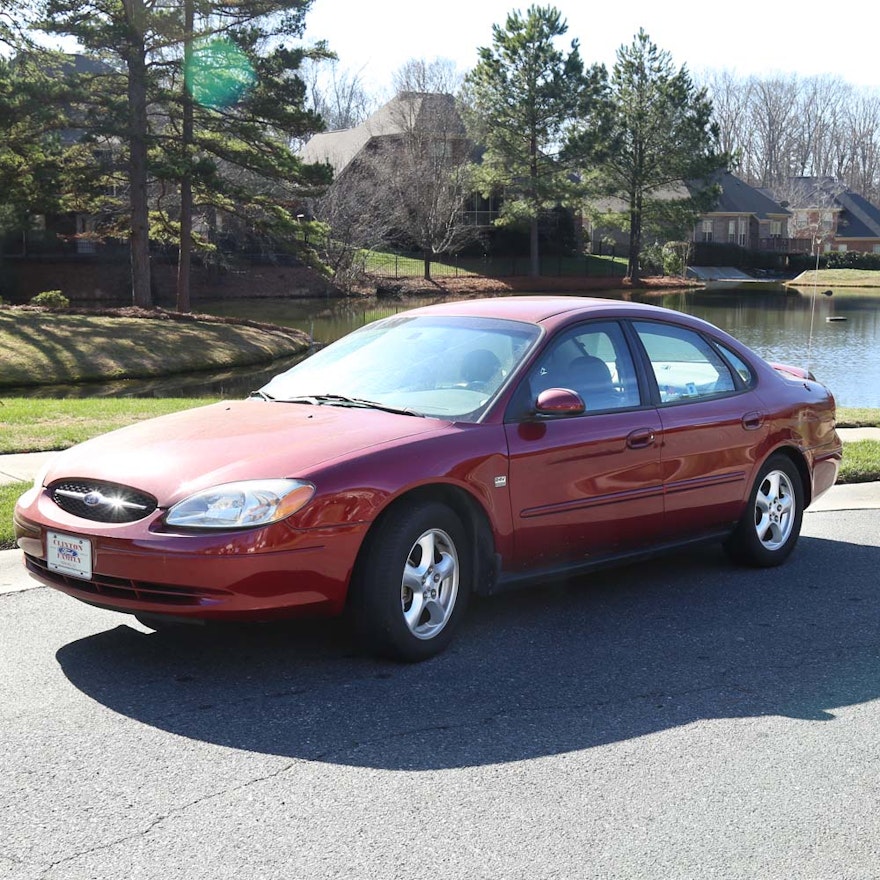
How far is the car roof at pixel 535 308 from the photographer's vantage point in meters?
6.22

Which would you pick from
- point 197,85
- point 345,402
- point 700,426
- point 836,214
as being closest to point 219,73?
point 197,85

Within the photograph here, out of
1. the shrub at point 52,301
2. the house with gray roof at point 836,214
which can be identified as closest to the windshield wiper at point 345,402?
the shrub at point 52,301

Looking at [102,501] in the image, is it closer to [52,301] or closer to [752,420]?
[752,420]

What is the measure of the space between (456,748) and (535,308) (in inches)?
114

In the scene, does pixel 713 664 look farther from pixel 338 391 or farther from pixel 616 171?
pixel 616 171

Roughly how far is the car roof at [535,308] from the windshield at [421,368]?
0.09 m

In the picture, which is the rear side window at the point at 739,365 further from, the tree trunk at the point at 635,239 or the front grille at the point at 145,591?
the tree trunk at the point at 635,239

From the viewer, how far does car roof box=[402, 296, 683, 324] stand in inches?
245

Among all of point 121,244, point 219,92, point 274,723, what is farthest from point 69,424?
point 121,244

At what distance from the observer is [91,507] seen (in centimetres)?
493

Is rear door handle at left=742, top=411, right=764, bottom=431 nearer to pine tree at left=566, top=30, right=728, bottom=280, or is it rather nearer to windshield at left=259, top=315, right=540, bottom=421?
windshield at left=259, top=315, right=540, bottom=421

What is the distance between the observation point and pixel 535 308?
636cm

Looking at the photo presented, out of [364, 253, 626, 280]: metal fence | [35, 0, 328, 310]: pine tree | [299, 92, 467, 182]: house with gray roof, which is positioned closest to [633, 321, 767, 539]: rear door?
[35, 0, 328, 310]: pine tree

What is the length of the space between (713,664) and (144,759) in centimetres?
263
